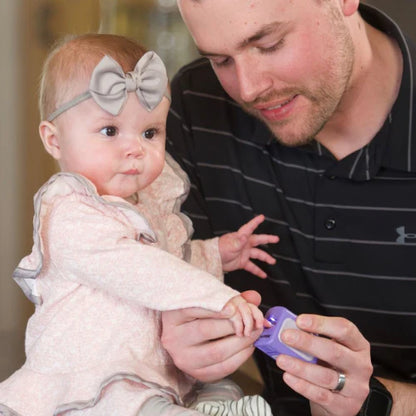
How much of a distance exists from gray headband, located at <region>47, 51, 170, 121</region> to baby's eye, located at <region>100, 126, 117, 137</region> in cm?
4

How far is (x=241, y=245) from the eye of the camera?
1563 millimetres

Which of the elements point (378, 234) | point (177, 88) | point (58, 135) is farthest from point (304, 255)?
point (58, 135)

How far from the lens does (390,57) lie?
1.78m

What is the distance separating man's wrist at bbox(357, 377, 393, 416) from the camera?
1388mm

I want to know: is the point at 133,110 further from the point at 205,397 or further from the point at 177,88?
the point at 177,88

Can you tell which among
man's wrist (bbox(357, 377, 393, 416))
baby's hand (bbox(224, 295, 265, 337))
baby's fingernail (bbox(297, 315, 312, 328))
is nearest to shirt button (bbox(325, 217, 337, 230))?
man's wrist (bbox(357, 377, 393, 416))

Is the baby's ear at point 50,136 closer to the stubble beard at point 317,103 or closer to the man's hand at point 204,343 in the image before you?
the man's hand at point 204,343

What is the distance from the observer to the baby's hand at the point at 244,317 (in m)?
1.13

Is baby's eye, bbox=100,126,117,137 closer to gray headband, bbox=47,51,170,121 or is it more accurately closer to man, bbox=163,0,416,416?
gray headband, bbox=47,51,170,121

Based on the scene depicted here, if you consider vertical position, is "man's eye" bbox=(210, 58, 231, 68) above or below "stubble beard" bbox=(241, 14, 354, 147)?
above

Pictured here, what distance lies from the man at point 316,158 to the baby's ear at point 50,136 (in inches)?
16.4

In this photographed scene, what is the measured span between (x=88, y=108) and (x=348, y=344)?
58cm

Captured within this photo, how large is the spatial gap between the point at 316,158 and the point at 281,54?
11.1 inches

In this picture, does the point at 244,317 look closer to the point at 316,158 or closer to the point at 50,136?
the point at 50,136
